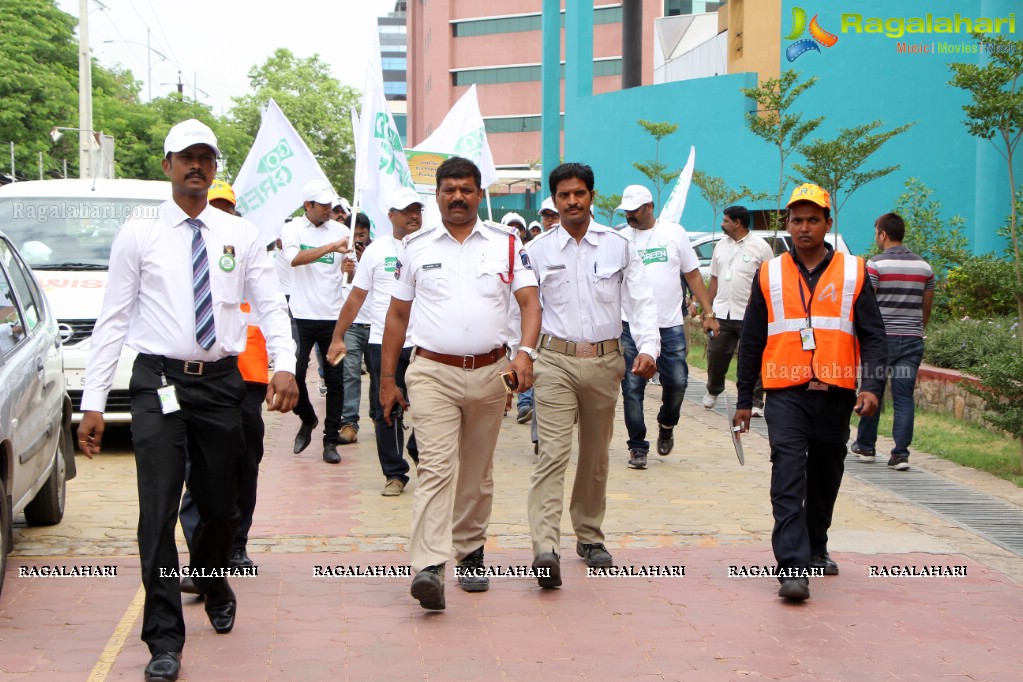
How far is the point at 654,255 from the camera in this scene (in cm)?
1027

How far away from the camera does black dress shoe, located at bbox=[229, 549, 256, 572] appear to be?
256 inches

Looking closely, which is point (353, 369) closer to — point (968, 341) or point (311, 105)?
point (968, 341)

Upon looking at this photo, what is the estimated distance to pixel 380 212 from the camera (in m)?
11.7

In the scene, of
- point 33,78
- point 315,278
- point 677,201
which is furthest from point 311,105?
point 315,278

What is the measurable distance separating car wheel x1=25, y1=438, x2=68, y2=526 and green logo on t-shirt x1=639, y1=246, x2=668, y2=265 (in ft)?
15.9

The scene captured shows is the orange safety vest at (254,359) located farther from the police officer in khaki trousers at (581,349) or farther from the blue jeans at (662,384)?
the blue jeans at (662,384)

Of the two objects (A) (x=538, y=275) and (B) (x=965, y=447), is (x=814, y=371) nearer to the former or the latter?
(A) (x=538, y=275)

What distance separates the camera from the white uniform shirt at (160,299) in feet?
16.5

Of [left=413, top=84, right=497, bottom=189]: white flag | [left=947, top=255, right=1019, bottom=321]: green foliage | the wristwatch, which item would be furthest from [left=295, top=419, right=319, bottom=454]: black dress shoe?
[left=947, top=255, right=1019, bottom=321]: green foliage

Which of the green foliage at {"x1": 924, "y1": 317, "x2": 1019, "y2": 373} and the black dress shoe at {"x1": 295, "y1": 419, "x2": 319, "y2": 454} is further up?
the green foliage at {"x1": 924, "y1": 317, "x2": 1019, "y2": 373}

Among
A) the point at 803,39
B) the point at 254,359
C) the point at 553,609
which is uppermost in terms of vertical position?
the point at 803,39

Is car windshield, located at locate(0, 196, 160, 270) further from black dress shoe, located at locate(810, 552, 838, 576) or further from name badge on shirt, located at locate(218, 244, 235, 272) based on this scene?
black dress shoe, located at locate(810, 552, 838, 576)

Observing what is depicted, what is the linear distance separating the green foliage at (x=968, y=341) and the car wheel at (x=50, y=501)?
28.5ft

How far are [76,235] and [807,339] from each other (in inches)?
281
